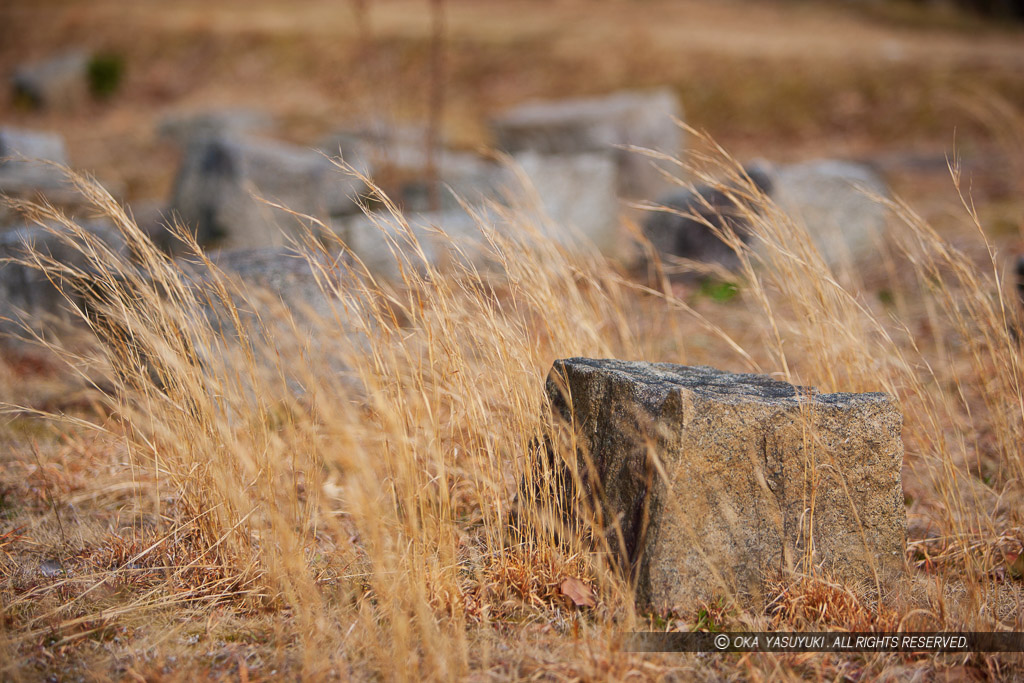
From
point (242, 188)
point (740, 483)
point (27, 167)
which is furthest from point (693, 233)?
point (27, 167)

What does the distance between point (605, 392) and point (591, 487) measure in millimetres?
250

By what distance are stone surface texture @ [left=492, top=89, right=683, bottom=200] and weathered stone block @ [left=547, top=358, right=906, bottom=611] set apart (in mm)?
5283

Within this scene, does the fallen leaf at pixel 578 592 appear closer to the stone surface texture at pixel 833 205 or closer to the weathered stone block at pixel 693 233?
the weathered stone block at pixel 693 233

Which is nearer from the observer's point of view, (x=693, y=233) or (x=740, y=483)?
(x=740, y=483)

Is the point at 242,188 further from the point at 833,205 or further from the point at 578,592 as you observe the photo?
the point at 578,592

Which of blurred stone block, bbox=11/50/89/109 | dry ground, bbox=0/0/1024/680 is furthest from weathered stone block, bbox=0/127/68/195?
blurred stone block, bbox=11/50/89/109

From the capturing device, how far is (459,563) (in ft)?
6.28

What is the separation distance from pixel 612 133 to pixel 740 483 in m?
5.96

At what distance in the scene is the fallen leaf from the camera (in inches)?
70.9

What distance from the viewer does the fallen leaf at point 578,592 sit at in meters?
1.80

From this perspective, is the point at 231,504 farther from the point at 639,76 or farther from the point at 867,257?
the point at 639,76

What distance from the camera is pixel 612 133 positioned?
720 cm

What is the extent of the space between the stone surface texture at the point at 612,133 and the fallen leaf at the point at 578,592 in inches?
214

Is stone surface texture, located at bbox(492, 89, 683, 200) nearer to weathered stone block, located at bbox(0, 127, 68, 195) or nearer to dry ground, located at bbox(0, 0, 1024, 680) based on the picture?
dry ground, located at bbox(0, 0, 1024, 680)
